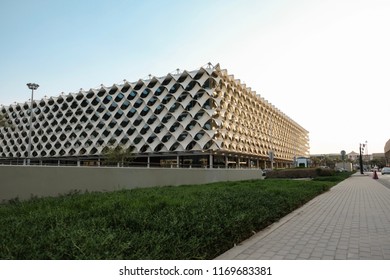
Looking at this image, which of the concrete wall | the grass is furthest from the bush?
the grass

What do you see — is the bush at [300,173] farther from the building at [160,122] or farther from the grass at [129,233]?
the grass at [129,233]

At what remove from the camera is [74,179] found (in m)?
13.2

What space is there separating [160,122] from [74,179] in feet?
170

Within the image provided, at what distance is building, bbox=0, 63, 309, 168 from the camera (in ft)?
200

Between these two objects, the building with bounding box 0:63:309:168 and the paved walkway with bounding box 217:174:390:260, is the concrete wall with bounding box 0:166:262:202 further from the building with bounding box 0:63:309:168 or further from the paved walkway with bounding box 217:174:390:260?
the building with bounding box 0:63:309:168

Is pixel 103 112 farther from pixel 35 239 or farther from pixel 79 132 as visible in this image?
pixel 35 239

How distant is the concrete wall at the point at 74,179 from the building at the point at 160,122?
33438 millimetres

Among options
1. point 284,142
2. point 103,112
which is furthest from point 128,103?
point 284,142

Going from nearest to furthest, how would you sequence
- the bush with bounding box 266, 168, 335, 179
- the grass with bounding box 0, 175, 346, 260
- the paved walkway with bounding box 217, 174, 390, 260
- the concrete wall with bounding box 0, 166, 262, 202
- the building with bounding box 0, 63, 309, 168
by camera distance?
the grass with bounding box 0, 175, 346, 260, the paved walkway with bounding box 217, 174, 390, 260, the concrete wall with bounding box 0, 166, 262, 202, the bush with bounding box 266, 168, 335, 179, the building with bounding box 0, 63, 309, 168

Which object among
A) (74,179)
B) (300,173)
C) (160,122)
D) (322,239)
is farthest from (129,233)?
(160,122)

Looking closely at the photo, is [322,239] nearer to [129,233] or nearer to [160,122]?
[129,233]

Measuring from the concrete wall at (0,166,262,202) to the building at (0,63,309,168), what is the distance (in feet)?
110

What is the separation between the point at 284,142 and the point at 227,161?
40866mm

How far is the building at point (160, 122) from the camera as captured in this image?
60.9m
